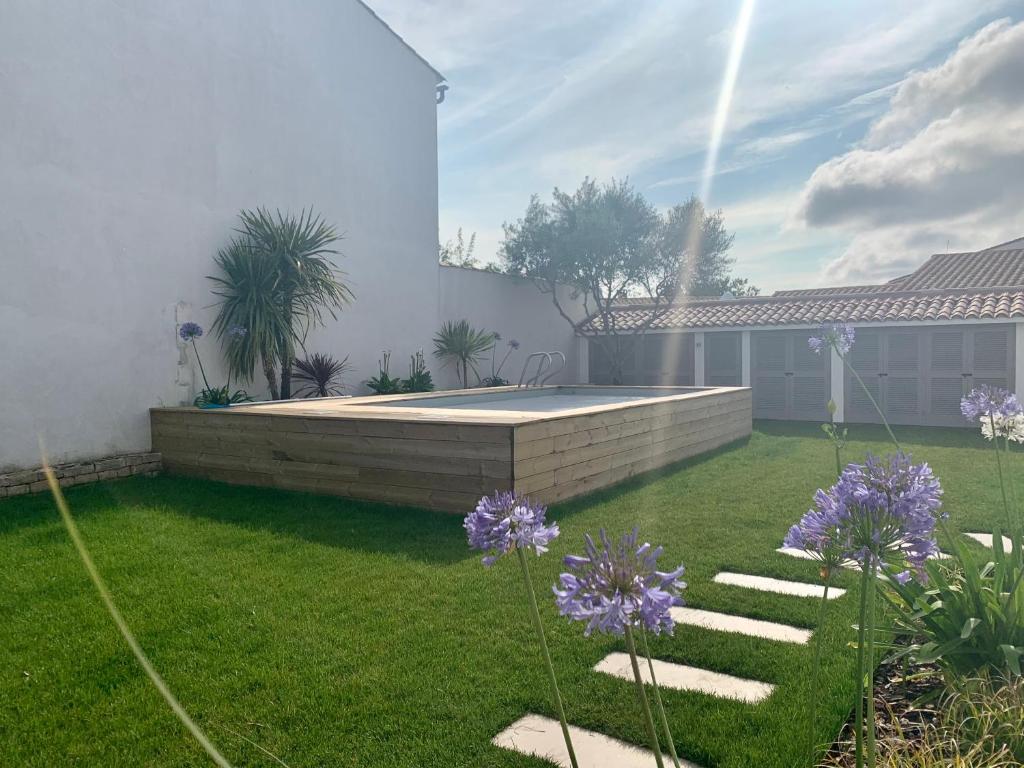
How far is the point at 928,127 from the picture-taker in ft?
23.7

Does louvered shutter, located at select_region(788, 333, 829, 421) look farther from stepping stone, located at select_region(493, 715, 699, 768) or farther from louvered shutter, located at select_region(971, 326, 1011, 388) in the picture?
stepping stone, located at select_region(493, 715, 699, 768)

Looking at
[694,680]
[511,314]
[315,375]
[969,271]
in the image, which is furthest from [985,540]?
[969,271]

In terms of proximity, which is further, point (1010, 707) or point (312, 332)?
point (312, 332)

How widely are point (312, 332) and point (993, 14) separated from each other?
7640 mm

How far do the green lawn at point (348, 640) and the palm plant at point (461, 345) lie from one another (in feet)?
21.8

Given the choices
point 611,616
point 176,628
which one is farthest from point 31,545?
point 611,616

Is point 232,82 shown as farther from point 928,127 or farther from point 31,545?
point 928,127

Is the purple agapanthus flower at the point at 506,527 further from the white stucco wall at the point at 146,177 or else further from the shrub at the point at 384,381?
the shrub at the point at 384,381

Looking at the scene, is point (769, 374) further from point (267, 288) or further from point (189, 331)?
point (189, 331)

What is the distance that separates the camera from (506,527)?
1.12 metres

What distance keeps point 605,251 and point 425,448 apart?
9.59m

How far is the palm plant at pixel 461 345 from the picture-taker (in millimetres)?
11312

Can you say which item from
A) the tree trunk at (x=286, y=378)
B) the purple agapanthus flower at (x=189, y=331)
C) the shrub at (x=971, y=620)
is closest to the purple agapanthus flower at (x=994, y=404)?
the shrub at (x=971, y=620)

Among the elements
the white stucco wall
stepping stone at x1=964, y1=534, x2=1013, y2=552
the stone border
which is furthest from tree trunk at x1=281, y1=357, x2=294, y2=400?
stepping stone at x1=964, y1=534, x2=1013, y2=552
